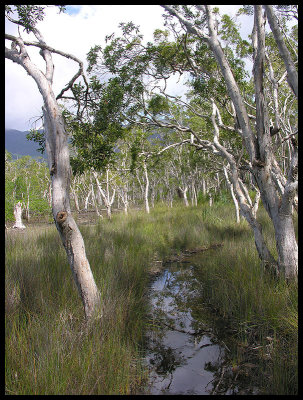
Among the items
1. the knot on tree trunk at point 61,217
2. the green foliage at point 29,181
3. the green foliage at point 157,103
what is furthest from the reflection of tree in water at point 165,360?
the green foliage at point 29,181

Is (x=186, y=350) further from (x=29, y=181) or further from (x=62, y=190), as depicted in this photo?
(x=29, y=181)

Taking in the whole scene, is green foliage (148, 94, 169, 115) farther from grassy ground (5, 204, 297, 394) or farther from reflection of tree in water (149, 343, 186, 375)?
reflection of tree in water (149, 343, 186, 375)

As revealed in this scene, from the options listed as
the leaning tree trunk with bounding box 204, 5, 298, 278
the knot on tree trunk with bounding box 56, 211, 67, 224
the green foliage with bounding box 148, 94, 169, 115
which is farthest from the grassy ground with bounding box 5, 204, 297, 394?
the green foliage with bounding box 148, 94, 169, 115

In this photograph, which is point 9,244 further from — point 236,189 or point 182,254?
point 236,189

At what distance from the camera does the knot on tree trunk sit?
3.86 meters

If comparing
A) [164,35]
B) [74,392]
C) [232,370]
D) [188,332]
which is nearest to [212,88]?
[164,35]

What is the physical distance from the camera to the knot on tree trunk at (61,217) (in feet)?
12.7

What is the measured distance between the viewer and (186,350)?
429cm

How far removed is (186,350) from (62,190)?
3.10m

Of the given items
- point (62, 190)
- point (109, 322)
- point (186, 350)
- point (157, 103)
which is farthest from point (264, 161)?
point (157, 103)

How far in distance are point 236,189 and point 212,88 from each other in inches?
183

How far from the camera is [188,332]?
4.81 meters

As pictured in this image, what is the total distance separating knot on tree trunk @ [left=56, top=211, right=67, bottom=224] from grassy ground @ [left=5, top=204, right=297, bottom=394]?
1.26 meters

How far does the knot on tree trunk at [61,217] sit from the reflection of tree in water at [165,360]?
2387 millimetres
